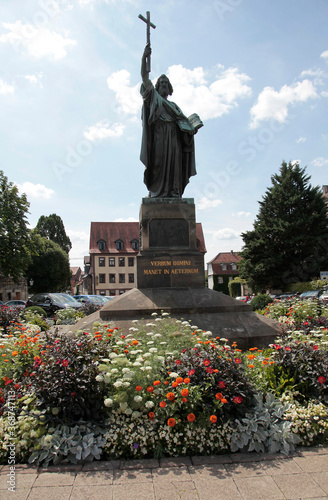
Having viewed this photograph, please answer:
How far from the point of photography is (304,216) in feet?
112

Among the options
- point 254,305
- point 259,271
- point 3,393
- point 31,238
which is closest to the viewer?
point 3,393

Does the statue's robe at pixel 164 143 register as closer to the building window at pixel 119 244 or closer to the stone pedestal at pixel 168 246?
the stone pedestal at pixel 168 246

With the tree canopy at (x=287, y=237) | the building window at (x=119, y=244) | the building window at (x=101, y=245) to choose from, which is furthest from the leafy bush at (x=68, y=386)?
the building window at (x=101, y=245)

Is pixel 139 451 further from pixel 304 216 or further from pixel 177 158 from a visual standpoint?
pixel 304 216

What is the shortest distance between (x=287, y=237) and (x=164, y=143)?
28.8 metres

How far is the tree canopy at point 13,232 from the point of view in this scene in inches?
1037

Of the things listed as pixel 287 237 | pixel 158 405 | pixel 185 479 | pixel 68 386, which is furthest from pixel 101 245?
pixel 185 479

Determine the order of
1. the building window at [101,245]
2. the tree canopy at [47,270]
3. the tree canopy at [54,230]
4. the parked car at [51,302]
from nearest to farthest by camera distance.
A: the parked car at [51,302], the tree canopy at [47,270], the building window at [101,245], the tree canopy at [54,230]

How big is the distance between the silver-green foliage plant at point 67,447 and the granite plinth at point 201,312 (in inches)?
108

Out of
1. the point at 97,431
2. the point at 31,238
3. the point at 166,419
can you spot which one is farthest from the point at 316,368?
the point at 31,238

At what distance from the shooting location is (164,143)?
8258mm

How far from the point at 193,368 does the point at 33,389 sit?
1.59 meters

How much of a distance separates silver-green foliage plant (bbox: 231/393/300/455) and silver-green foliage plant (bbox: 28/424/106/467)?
1229mm

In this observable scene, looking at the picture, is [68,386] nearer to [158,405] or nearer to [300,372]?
[158,405]
